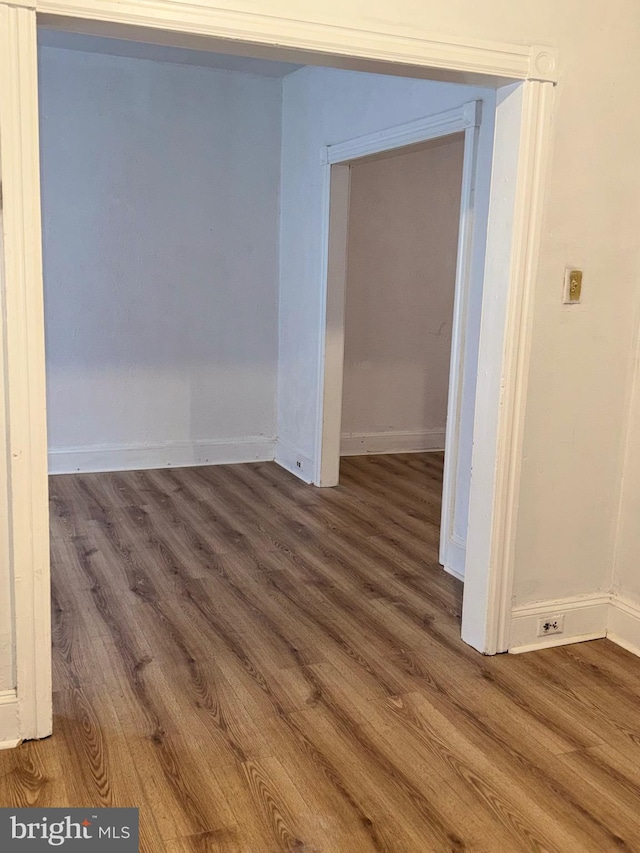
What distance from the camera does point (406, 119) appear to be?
4.18 m

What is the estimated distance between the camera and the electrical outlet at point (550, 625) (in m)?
3.21

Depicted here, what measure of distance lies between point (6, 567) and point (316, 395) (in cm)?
316

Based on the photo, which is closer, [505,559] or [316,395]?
[505,559]

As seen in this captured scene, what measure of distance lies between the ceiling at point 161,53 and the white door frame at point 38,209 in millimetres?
2454

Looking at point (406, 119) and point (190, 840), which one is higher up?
point (406, 119)

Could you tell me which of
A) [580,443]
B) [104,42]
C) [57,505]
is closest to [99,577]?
[57,505]

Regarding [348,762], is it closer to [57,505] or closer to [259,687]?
[259,687]

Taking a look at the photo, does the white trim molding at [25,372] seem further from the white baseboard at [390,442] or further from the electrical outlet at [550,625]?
the white baseboard at [390,442]

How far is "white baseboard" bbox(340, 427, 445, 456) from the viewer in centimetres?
628

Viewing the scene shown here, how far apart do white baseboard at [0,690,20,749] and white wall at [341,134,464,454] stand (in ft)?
13.1

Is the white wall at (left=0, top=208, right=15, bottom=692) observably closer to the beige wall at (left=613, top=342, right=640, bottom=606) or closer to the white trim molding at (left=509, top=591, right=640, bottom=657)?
the white trim molding at (left=509, top=591, right=640, bottom=657)

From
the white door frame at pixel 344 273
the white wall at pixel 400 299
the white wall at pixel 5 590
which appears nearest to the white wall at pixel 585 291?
the white door frame at pixel 344 273

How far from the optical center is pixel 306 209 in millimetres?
5406

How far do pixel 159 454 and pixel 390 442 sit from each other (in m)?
1.73
